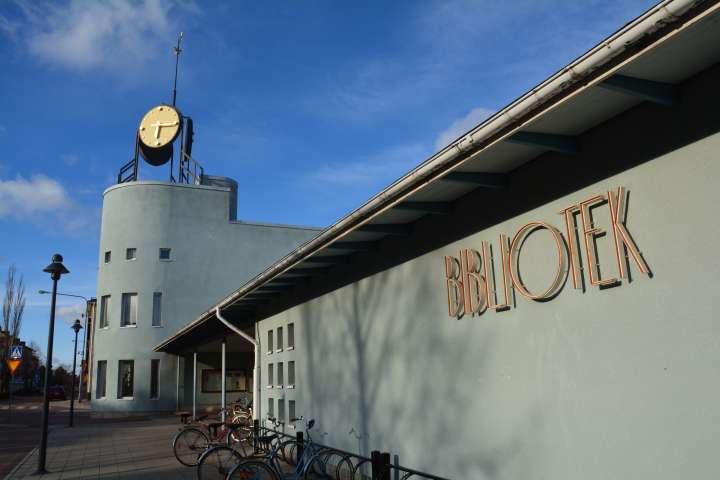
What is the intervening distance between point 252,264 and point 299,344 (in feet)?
75.6

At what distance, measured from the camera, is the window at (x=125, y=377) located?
3081 cm

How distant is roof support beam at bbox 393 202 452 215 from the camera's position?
6562 millimetres

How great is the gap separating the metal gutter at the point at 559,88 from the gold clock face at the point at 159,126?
3005 centimetres

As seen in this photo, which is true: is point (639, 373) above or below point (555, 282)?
below

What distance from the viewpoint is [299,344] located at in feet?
37.8

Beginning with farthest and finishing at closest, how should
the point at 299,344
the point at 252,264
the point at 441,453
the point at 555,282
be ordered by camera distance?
the point at 252,264
the point at 299,344
the point at 441,453
the point at 555,282

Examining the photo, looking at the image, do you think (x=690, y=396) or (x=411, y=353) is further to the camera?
(x=411, y=353)

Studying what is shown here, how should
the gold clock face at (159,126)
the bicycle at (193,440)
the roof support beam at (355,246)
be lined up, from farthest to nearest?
the gold clock face at (159,126) < the bicycle at (193,440) < the roof support beam at (355,246)

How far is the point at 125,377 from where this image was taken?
1223 inches

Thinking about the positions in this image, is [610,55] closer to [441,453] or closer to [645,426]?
[645,426]

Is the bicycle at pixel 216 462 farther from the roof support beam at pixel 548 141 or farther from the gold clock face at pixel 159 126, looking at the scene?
the gold clock face at pixel 159 126

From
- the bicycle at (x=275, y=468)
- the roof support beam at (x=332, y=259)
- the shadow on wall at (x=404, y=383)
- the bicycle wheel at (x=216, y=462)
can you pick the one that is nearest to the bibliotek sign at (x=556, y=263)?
the shadow on wall at (x=404, y=383)

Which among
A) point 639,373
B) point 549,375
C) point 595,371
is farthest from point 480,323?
point 639,373

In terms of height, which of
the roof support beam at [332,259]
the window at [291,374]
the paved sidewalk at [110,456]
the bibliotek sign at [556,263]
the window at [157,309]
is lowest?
the paved sidewalk at [110,456]
